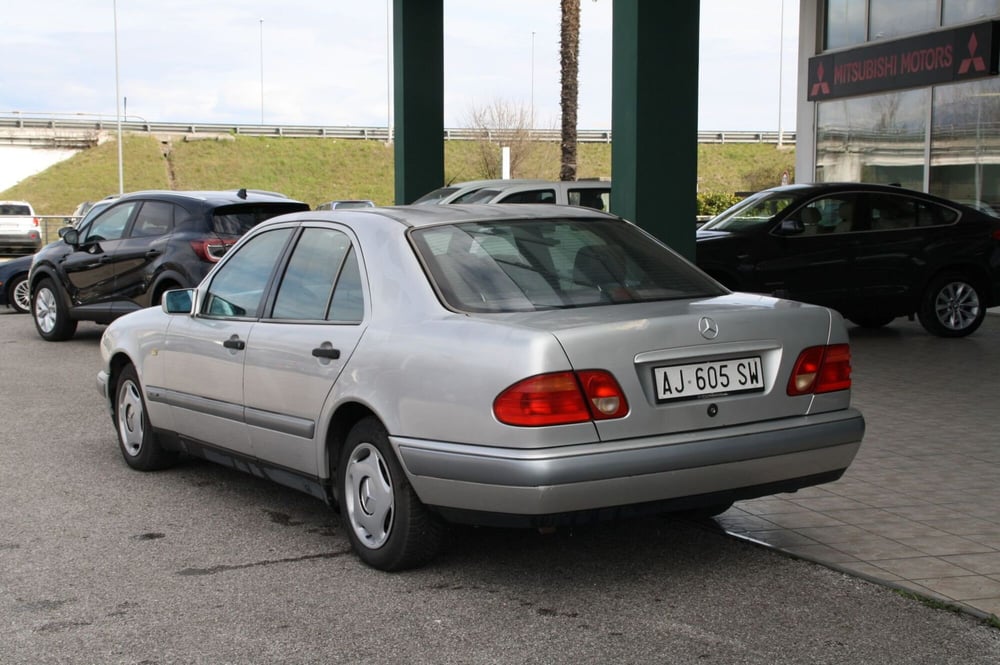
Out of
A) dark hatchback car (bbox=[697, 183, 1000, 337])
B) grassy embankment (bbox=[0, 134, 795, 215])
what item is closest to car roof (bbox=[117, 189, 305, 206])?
dark hatchback car (bbox=[697, 183, 1000, 337])

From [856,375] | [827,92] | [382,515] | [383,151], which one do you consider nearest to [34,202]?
[383,151]

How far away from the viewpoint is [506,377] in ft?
15.0

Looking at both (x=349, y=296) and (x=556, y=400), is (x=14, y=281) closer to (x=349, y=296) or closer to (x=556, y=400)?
(x=349, y=296)

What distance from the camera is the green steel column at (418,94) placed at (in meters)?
16.2

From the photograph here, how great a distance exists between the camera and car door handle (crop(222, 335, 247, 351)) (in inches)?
240

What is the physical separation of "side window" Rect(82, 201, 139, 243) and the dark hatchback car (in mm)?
6554

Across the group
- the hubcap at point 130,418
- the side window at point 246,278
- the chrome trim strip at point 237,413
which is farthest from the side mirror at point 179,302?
the hubcap at point 130,418

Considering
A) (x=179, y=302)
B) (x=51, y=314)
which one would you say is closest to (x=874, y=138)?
(x=51, y=314)

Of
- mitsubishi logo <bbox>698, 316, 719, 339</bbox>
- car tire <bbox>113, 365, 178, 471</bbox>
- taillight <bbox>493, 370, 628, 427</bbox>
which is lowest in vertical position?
car tire <bbox>113, 365, 178, 471</bbox>

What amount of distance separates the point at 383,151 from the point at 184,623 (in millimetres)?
80972

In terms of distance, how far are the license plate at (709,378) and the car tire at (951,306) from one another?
1015 centimetres

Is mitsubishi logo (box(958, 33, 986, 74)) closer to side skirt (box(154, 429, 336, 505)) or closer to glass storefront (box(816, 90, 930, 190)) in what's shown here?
glass storefront (box(816, 90, 930, 190))

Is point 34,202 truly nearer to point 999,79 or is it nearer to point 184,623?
point 999,79

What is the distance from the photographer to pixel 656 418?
4.71 meters
